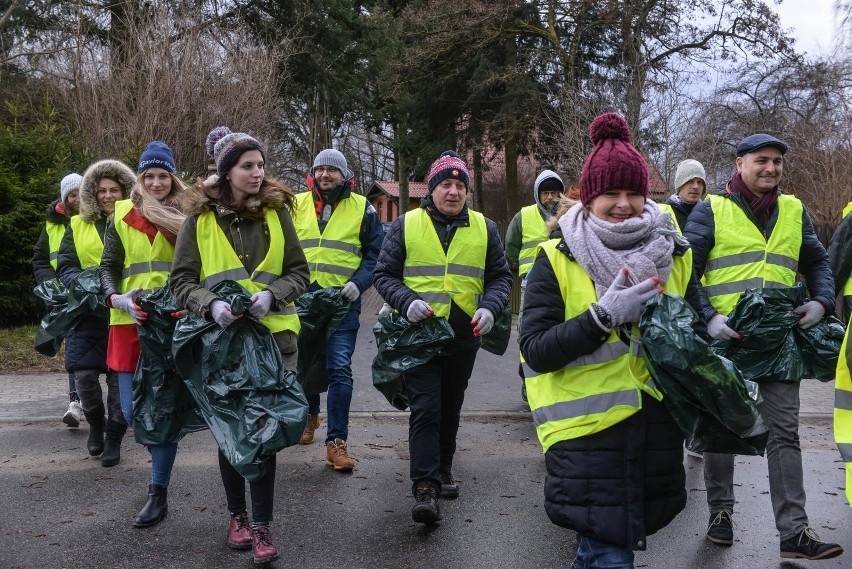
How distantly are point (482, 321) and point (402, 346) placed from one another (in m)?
0.47

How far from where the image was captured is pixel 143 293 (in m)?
4.98

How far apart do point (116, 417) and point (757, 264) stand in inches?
167

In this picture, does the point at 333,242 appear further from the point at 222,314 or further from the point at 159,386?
the point at 222,314

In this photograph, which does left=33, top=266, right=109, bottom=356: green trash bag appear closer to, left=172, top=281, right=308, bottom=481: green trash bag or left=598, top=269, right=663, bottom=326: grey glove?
left=172, top=281, right=308, bottom=481: green trash bag

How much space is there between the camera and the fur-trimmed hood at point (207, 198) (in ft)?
13.6

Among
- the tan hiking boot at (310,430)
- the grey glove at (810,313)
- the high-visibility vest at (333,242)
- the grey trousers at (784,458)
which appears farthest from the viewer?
the tan hiking boot at (310,430)

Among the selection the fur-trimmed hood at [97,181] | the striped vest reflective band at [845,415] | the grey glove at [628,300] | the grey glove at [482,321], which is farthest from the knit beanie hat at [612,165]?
the fur-trimmed hood at [97,181]

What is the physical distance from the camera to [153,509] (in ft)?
15.3

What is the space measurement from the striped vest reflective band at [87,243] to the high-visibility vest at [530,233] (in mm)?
3498

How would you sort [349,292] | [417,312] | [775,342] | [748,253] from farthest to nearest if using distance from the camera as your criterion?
[349,292]
[417,312]
[748,253]
[775,342]

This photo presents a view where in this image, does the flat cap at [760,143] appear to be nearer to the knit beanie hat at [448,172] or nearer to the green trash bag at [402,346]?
the knit beanie hat at [448,172]

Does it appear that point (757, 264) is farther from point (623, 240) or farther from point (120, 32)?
point (120, 32)

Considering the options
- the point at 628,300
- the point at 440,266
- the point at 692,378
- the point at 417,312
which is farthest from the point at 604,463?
the point at 440,266

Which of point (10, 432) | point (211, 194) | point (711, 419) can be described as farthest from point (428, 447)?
point (10, 432)
